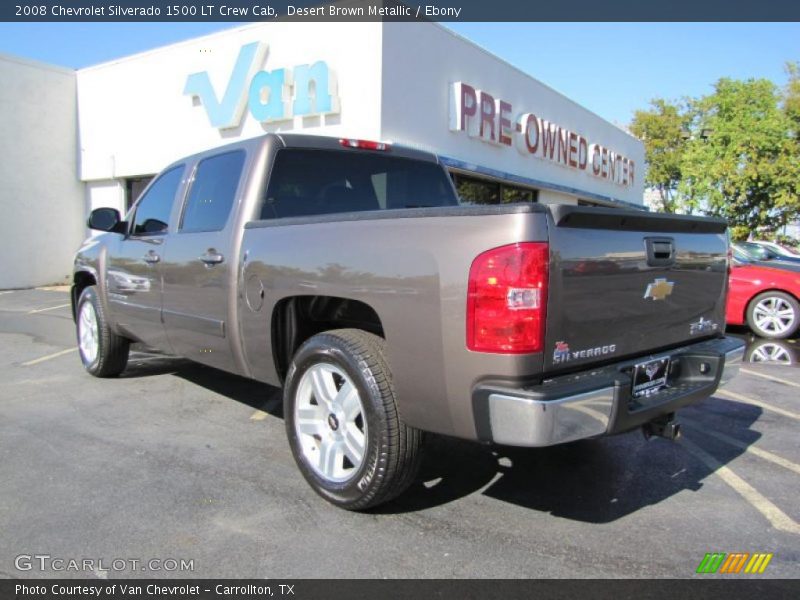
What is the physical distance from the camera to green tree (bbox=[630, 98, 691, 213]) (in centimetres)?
3634

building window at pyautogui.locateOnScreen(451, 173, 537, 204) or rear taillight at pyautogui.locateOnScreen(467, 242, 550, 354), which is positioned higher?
building window at pyautogui.locateOnScreen(451, 173, 537, 204)

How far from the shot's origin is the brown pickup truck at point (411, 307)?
2.46 metres

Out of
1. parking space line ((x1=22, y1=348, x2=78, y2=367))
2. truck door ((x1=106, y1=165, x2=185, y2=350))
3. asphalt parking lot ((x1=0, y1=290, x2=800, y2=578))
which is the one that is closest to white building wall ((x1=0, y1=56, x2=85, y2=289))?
parking space line ((x1=22, y1=348, x2=78, y2=367))

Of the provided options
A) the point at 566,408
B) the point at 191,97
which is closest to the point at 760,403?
the point at 566,408

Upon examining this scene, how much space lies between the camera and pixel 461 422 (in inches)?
102

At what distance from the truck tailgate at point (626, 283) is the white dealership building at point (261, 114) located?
8.00 m

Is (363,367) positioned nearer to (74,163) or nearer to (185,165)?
(185,165)

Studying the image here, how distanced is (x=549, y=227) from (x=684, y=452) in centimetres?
253

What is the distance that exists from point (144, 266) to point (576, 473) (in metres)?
3.46

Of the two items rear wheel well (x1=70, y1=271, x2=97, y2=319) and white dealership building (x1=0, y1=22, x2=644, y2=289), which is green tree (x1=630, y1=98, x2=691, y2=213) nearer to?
white dealership building (x1=0, y1=22, x2=644, y2=289)

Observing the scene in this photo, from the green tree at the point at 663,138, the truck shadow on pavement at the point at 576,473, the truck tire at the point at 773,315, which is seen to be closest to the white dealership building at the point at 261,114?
the truck tire at the point at 773,315

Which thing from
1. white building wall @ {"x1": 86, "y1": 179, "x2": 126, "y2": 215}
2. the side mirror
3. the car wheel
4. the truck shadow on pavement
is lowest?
the truck shadow on pavement

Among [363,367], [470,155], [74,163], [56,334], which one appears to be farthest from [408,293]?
[74,163]

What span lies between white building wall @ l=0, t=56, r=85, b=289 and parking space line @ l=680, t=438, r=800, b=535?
1660 centimetres
